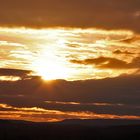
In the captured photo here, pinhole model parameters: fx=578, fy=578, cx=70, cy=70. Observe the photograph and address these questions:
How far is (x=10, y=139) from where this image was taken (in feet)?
620

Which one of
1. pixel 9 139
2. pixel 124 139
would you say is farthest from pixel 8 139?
pixel 124 139

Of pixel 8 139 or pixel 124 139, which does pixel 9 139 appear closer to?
pixel 8 139

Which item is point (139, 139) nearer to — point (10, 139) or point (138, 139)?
point (138, 139)

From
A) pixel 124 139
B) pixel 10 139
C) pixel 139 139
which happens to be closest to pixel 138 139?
pixel 139 139

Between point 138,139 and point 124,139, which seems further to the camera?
point 124,139

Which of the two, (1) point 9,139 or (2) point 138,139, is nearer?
(2) point 138,139

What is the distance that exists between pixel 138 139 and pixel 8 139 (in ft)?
145

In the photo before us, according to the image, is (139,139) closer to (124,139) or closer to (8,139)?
(124,139)

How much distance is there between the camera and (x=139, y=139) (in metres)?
170

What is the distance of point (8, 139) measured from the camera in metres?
189

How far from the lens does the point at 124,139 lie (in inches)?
7859

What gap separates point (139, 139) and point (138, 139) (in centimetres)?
102

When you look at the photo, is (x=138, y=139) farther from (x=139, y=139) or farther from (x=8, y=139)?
(x=8, y=139)

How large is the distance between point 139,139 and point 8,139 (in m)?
44.7
